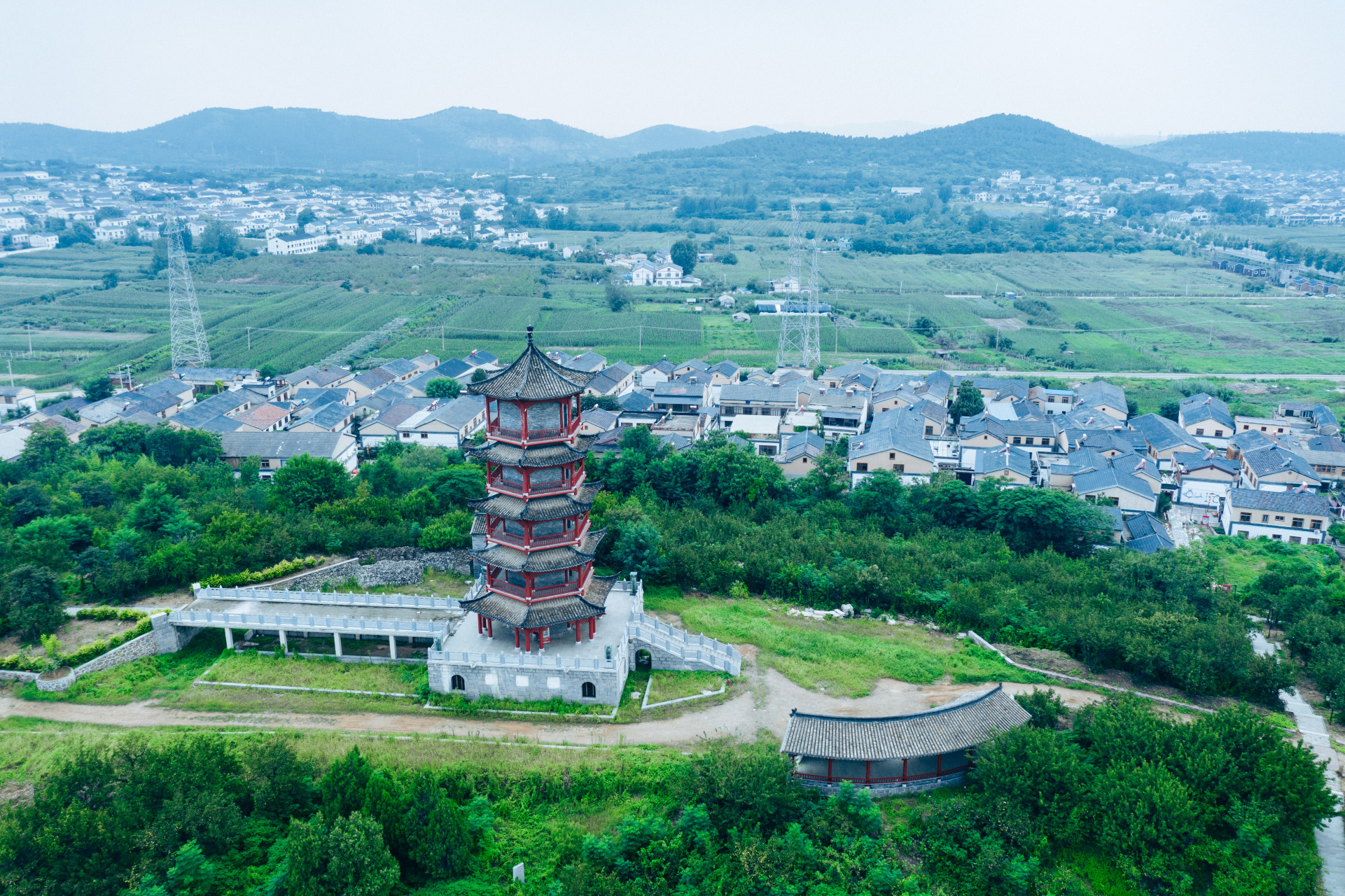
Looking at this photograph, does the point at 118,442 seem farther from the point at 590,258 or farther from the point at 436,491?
the point at 590,258

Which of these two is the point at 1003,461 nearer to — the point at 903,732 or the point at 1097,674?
the point at 1097,674

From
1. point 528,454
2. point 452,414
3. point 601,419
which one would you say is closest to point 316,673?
point 528,454

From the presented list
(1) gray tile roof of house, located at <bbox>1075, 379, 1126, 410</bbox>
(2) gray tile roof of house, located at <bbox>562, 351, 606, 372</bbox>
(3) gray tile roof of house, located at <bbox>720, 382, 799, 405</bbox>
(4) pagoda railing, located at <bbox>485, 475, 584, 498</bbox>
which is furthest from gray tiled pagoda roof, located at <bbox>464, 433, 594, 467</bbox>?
(1) gray tile roof of house, located at <bbox>1075, 379, 1126, 410</bbox>

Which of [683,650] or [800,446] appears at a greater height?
[800,446]

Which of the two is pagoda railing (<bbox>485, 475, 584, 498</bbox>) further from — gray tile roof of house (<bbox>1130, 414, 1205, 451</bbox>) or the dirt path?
gray tile roof of house (<bbox>1130, 414, 1205, 451</bbox>)

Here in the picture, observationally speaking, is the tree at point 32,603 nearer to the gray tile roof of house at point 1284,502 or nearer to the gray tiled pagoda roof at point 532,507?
the gray tiled pagoda roof at point 532,507

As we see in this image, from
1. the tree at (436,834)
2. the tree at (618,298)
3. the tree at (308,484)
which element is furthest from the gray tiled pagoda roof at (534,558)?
the tree at (618,298)
